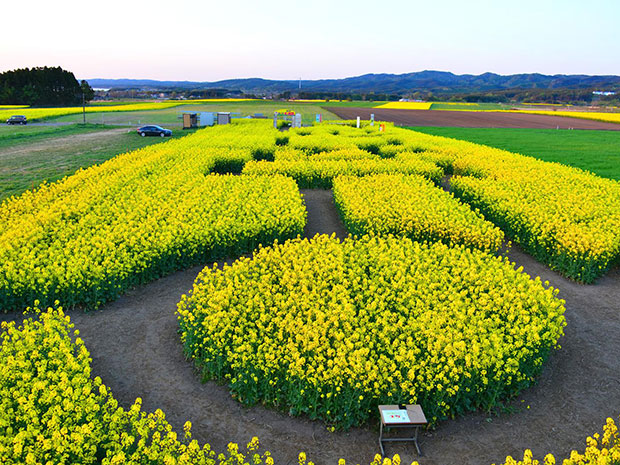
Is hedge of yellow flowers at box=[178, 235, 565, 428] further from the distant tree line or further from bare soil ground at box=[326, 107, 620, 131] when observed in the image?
the distant tree line

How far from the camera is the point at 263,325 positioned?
7855 millimetres

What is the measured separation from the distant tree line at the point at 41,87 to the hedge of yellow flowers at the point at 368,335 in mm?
114017

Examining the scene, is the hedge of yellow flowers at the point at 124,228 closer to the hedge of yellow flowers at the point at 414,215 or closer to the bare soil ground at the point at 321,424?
the bare soil ground at the point at 321,424

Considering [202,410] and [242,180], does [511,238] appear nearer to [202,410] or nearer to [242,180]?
[242,180]

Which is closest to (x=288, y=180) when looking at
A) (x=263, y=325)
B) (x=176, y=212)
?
(x=176, y=212)

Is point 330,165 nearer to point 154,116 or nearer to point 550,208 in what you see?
point 550,208

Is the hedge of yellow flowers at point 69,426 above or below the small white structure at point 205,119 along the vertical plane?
below

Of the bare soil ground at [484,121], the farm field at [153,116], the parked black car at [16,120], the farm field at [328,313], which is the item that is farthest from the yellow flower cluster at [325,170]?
the parked black car at [16,120]

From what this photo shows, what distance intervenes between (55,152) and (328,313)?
3273 centimetres

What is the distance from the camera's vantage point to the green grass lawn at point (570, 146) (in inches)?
1210

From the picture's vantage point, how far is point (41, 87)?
106m

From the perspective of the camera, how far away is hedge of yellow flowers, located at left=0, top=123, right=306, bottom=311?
976 cm

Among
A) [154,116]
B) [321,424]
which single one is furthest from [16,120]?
[321,424]

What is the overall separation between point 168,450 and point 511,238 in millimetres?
13648
